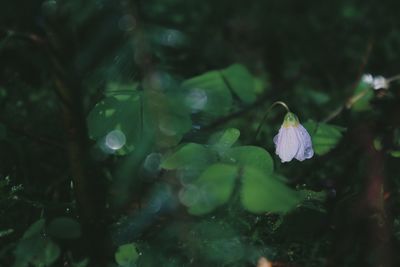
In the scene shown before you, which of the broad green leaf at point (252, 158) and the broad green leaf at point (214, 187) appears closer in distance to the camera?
the broad green leaf at point (214, 187)

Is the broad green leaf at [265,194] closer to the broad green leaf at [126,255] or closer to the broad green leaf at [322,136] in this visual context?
the broad green leaf at [126,255]

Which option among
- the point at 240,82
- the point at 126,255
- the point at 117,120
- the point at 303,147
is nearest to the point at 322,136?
the point at 303,147

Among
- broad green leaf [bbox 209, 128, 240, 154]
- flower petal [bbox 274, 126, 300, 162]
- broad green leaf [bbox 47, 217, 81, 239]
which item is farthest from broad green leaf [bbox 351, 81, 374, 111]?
broad green leaf [bbox 47, 217, 81, 239]

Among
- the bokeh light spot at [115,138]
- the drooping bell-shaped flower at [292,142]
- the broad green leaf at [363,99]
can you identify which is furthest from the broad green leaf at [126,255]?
the broad green leaf at [363,99]

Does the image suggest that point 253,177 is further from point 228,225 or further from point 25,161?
point 25,161

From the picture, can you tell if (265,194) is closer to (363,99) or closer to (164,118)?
(164,118)

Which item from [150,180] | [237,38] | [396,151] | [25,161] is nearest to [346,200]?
[396,151]
